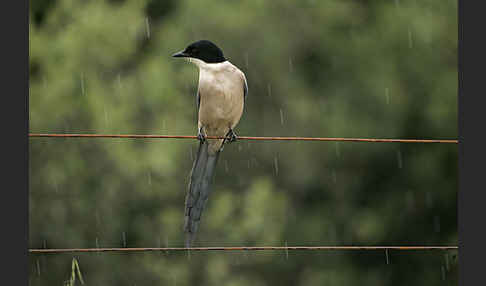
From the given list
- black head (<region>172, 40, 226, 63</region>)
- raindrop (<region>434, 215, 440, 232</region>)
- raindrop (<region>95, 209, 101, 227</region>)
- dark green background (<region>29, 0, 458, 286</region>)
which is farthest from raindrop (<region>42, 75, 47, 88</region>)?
raindrop (<region>434, 215, 440, 232</region>)

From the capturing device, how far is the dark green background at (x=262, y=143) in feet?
33.5

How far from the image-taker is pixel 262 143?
35.2 feet

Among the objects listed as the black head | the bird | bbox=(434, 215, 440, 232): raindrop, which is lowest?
bbox=(434, 215, 440, 232): raindrop

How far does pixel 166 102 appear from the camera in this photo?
10734mm

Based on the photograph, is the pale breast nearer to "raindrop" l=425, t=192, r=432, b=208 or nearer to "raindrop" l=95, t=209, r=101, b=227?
"raindrop" l=95, t=209, r=101, b=227

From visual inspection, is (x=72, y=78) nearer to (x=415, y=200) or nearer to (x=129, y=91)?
(x=129, y=91)

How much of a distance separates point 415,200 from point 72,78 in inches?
205

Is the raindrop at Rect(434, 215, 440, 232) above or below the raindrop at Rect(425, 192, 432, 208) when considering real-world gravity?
below

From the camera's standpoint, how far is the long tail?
200 inches

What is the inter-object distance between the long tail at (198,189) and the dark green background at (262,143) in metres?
4.47

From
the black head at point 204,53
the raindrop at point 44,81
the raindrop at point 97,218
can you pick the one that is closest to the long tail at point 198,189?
the black head at point 204,53

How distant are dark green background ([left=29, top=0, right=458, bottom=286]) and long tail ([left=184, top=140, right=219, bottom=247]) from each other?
14.7 ft

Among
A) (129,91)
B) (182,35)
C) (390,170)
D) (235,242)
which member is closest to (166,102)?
(129,91)

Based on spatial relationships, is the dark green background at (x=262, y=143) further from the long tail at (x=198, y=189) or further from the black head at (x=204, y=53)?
the long tail at (x=198, y=189)
